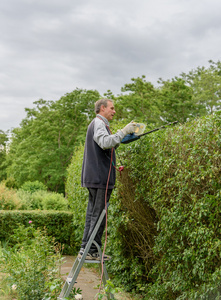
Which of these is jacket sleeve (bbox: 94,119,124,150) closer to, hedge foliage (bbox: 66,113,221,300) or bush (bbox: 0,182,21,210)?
hedge foliage (bbox: 66,113,221,300)

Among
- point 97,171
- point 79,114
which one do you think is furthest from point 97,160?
point 79,114

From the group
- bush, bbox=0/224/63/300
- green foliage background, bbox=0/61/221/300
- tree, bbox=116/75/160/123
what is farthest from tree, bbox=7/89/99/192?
bush, bbox=0/224/63/300

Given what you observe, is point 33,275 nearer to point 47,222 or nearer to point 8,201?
point 47,222

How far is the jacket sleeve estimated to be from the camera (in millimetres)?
3502

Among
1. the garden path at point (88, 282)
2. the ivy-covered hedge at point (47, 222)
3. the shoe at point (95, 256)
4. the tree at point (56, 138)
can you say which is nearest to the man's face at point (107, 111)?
the shoe at point (95, 256)

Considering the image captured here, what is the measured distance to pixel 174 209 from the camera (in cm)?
360

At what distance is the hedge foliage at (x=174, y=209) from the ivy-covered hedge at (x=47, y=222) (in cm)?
448

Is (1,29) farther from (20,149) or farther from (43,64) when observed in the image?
(20,149)

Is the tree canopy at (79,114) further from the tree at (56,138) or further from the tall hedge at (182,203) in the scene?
the tall hedge at (182,203)

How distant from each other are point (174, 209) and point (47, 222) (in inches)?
255

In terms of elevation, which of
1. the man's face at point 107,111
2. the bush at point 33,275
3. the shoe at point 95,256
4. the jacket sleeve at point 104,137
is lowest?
the bush at point 33,275

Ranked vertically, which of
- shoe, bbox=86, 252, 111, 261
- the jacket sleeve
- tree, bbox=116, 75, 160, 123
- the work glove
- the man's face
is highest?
tree, bbox=116, 75, 160, 123

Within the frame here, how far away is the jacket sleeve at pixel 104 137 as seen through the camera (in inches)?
138

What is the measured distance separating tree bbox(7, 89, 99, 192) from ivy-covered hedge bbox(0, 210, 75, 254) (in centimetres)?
2105
